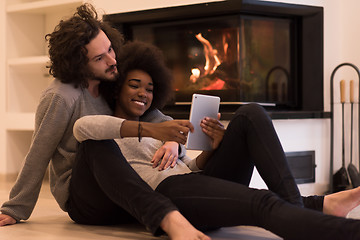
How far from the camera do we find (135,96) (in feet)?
7.33

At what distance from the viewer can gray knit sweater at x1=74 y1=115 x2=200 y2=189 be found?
185cm

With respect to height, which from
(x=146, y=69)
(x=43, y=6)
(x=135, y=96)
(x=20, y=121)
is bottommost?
(x=20, y=121)

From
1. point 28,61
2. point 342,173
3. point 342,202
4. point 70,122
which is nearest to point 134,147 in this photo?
point 70,122

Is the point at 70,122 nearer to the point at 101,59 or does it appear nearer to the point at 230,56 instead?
the point at 101,59

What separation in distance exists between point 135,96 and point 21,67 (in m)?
2.33

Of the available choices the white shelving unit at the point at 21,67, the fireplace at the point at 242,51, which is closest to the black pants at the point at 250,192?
the fireplace at the point at 242,51

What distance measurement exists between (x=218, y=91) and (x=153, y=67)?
1.17 metres

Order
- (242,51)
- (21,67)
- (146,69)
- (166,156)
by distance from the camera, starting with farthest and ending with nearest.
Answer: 1. (21,67)
2. (242,51)
3. (146,69)
4. (166,156)

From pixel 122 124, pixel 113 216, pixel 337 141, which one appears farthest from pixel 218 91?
pixel 122 124

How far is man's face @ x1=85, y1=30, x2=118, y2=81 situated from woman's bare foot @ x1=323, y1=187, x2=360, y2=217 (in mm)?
902

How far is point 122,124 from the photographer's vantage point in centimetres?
183

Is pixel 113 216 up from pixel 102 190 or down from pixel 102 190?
down

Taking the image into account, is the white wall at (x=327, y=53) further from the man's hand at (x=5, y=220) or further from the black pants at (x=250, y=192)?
the man's hand at (x=5, y=220)

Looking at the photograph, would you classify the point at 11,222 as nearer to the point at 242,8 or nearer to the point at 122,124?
the point at 122,124
